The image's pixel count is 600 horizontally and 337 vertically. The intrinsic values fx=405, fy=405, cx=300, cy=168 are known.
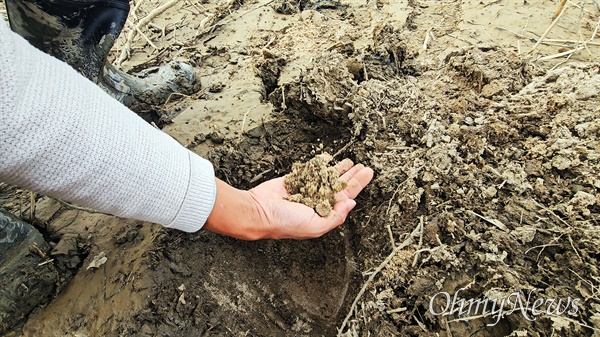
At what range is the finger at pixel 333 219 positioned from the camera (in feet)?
6.26

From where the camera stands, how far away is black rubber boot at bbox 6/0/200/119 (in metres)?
2.21

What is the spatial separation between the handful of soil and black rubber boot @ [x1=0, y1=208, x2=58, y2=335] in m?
1.23

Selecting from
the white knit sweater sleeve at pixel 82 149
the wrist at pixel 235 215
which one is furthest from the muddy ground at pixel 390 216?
the white knit sweater sleeve at pixel 82 149

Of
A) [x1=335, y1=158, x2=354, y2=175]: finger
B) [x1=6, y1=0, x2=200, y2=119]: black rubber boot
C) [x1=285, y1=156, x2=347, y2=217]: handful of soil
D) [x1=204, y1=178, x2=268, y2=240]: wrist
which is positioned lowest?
[x1=335, y1=158, x2=354, y2=175]: finger

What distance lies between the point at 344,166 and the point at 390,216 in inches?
15.4

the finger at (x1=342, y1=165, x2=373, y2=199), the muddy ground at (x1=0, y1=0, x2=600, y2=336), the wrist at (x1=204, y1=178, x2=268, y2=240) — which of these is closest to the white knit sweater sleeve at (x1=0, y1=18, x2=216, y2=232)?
the wrist at (x1=204, y1=178, x2=268, y2=240)

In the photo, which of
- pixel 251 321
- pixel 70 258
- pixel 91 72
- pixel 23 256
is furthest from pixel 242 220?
pixel 91 72

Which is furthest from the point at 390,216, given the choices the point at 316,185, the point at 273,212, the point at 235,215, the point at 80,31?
the point at 80,31

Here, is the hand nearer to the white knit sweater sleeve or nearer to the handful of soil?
the handful of soil

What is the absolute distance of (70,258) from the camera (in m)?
2.03

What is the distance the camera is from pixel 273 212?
6.13ft

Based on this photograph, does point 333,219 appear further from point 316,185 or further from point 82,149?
point 82,149

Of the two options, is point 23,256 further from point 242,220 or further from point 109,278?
point 242,220

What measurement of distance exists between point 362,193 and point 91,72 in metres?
1.81
